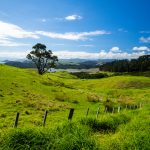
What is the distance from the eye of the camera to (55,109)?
40.8 metres

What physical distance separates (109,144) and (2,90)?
3597 cm

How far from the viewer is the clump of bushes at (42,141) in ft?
45.7

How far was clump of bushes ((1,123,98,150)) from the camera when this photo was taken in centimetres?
1393

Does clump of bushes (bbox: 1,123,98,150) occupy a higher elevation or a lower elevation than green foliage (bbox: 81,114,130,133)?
higher

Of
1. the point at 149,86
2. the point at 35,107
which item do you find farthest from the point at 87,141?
the point at 149,86

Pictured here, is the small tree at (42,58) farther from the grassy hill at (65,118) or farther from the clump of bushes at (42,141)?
the clump of bushes at (42,141)

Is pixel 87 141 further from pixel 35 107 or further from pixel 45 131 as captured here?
pixel 35 107

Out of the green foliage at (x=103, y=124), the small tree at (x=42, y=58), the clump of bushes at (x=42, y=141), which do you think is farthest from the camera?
the small tree at (x=42, y=58)

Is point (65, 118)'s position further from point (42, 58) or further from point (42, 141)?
point (42, 58)

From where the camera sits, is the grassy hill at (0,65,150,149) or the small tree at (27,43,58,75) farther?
the small tree at (27,43,58,75)

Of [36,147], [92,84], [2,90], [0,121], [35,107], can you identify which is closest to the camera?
[36,147]

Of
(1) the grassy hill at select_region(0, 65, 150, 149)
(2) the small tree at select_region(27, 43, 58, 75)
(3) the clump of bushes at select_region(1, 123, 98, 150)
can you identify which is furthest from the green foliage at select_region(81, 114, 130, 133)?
(2) the small tree at select_region(27, 43, 58, 75)

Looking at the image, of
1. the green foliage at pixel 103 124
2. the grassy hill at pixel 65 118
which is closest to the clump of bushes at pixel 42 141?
the grassy hill at pixel 65 118

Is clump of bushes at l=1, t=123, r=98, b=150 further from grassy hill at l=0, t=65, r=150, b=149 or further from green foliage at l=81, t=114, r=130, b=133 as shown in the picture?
green foliage at l=81, t=114, r=130, b=133
